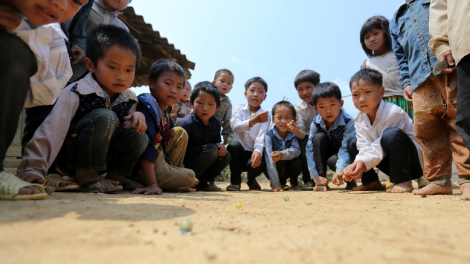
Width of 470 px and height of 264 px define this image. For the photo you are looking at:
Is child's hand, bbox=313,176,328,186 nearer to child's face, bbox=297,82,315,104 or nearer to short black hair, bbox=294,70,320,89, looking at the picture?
child's face, bbox=297,82,315,104

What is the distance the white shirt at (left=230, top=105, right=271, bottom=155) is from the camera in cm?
432

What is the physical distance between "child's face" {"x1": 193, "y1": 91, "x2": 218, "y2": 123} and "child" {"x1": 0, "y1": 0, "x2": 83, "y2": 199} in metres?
2.22

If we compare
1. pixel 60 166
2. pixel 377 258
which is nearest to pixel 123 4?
pixel 60 166

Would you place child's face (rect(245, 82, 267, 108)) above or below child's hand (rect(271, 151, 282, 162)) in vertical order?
above

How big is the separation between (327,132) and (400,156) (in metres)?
1.08

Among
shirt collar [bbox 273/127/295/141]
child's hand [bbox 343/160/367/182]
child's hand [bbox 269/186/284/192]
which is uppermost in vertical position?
shirt collar [bbox 273/127/295/141]

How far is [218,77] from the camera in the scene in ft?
16.6

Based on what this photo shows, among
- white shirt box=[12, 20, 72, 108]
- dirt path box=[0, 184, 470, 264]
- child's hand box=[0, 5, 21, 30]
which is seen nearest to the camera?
dirt path box=[0, 184, 470, 264]

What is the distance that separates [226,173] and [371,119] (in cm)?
668

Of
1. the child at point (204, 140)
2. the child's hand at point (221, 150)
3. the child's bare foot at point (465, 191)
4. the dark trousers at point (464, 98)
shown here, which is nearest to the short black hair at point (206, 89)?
the child at point (204, 140)

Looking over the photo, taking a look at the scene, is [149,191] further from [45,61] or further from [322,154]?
[322,154]

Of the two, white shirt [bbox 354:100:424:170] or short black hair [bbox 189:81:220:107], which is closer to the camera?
white shirt [bbox 354:100:424:170]

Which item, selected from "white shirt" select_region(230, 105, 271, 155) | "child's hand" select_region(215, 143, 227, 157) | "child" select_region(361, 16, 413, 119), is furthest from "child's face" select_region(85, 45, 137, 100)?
"child" select_region(361, 16, 413, 119)

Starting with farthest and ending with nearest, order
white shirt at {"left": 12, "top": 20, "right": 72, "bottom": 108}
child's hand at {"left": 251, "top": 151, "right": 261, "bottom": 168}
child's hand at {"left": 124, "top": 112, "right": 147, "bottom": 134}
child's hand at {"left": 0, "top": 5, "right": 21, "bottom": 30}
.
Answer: child's hand at {"left": 251, "top": 151, "right": 261, "bottom": 168} → child's hand at {"left": 124, "top": 112, "right": 147, "bottom": 134} → white shirt at {"left": 12, "top": 20, "right": 72, "bottom": 108} → child's hand at {"left": 0, "top": 5, "right": 21, "bottom": 30}
